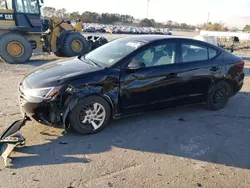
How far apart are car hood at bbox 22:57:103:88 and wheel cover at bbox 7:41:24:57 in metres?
6.79

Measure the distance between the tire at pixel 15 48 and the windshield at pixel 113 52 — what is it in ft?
21.8

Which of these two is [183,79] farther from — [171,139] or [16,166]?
[16,166]

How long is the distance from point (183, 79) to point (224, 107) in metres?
1.56

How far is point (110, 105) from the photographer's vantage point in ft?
13.5

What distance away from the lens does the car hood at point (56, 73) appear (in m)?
3.80

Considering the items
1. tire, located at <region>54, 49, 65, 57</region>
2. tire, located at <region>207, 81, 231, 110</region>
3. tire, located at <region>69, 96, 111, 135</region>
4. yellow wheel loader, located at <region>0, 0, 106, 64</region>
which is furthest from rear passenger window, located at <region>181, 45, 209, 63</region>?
tire, located at <region>54, 49, 65, 57</region>

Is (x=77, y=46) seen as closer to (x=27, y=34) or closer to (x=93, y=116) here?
(x=27, y=34)

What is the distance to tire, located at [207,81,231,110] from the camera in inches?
206

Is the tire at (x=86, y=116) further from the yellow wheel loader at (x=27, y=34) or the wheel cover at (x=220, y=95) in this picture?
the yellow wheel loader at (x=27, y=34)

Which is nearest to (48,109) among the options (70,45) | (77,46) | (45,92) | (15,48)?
(45,92)

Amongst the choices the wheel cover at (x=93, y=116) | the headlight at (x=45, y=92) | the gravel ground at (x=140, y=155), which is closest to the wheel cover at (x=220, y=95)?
the gravel ground at (x=140, y=155)

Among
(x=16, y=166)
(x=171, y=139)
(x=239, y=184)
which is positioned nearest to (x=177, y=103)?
(x=171, y=139)

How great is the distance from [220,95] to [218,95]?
56 millimetres

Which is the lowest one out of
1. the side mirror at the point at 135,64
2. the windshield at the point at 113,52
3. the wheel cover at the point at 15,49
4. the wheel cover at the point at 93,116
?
the wheel cover at the point at 93,116
